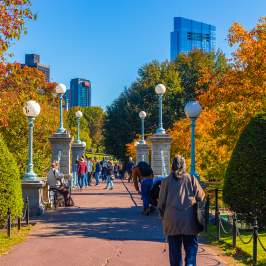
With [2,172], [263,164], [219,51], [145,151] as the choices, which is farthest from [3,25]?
[219,51]

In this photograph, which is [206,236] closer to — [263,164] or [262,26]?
[263,164]

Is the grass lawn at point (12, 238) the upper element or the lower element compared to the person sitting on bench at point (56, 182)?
Answer: lower

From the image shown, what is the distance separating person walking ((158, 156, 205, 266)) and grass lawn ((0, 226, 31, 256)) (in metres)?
4.04

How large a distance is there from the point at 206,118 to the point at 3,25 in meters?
18.9

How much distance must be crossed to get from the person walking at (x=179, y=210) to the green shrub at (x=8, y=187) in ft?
17.7

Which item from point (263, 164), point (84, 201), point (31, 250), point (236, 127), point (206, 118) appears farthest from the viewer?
point (206, 118)

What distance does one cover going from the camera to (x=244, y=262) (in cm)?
907

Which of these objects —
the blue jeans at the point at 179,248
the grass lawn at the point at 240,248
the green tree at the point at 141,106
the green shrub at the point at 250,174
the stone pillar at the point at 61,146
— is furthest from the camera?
the green tree at the point at 141,106

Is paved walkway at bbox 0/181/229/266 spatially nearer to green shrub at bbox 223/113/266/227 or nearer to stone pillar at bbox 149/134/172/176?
green shrub at bbox 223/113/266/227

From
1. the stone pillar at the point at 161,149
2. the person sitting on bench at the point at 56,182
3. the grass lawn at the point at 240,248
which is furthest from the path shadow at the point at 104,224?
the stone pillar at the point at 161,149

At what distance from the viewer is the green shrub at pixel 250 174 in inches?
434

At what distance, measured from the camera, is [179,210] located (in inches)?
276

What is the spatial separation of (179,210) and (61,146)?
19331 mm

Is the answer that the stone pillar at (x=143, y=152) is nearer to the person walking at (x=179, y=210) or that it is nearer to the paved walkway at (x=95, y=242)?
the paved walkway at (x=95, y=242)
